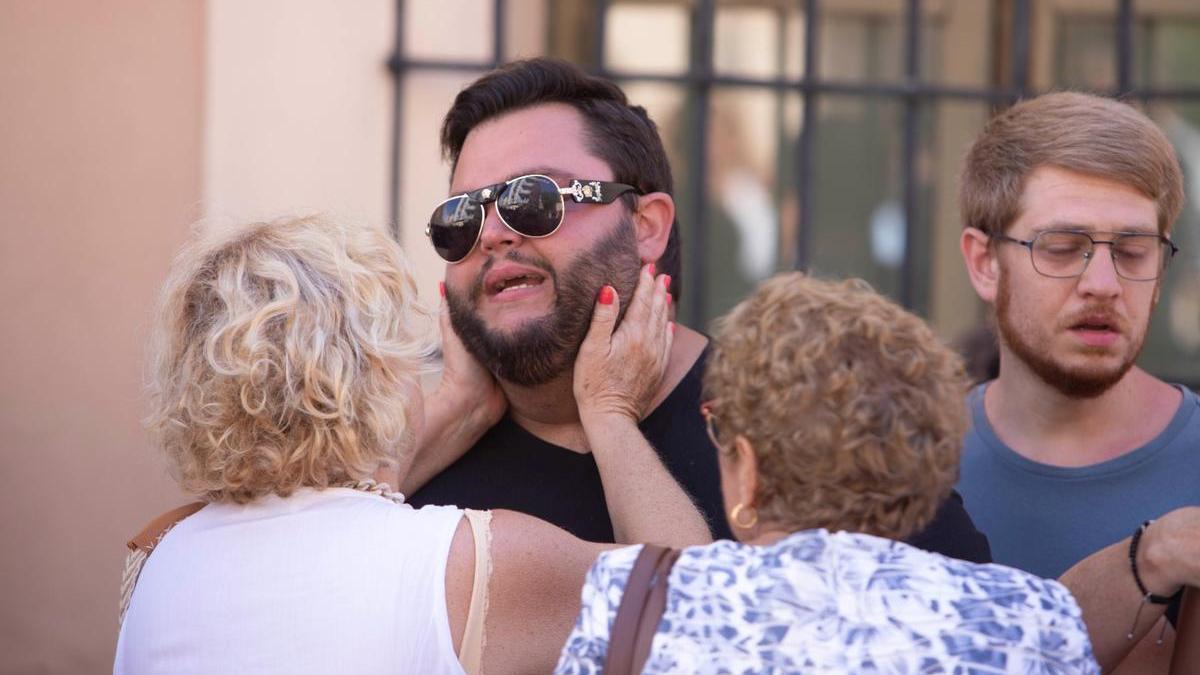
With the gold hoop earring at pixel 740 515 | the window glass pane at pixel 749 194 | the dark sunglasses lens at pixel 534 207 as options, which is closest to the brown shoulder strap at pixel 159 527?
the dark sunglasses lens at pixel 534 207

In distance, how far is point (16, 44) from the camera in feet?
13.2

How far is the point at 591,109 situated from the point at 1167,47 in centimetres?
306

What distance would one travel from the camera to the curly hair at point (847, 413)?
70.9 inches

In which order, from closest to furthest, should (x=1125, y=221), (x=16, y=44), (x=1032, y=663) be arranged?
(x=1032, y=663) < (x=1125, y=221) < (x=16, y=44)

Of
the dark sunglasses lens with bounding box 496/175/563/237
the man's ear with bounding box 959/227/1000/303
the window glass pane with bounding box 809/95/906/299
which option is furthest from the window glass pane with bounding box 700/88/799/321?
the dark sunglasses lens with bounding box 496/175/563/237

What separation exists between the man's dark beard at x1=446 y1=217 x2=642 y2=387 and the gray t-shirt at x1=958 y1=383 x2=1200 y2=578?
807 mm

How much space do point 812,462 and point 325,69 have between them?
8.82 feet

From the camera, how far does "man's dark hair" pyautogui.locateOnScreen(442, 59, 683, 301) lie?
9.38ft

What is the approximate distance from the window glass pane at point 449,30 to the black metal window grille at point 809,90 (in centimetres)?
3

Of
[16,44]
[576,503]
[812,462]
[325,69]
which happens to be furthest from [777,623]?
[16,44]

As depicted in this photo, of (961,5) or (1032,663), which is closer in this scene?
(1032,663)

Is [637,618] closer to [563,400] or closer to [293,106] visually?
[563,400]

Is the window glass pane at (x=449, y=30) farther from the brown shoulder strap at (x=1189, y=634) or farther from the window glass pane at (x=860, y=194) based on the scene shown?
the brown shoulder strap at (x=1189, y=634)

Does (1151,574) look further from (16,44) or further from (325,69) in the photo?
(16,44)
